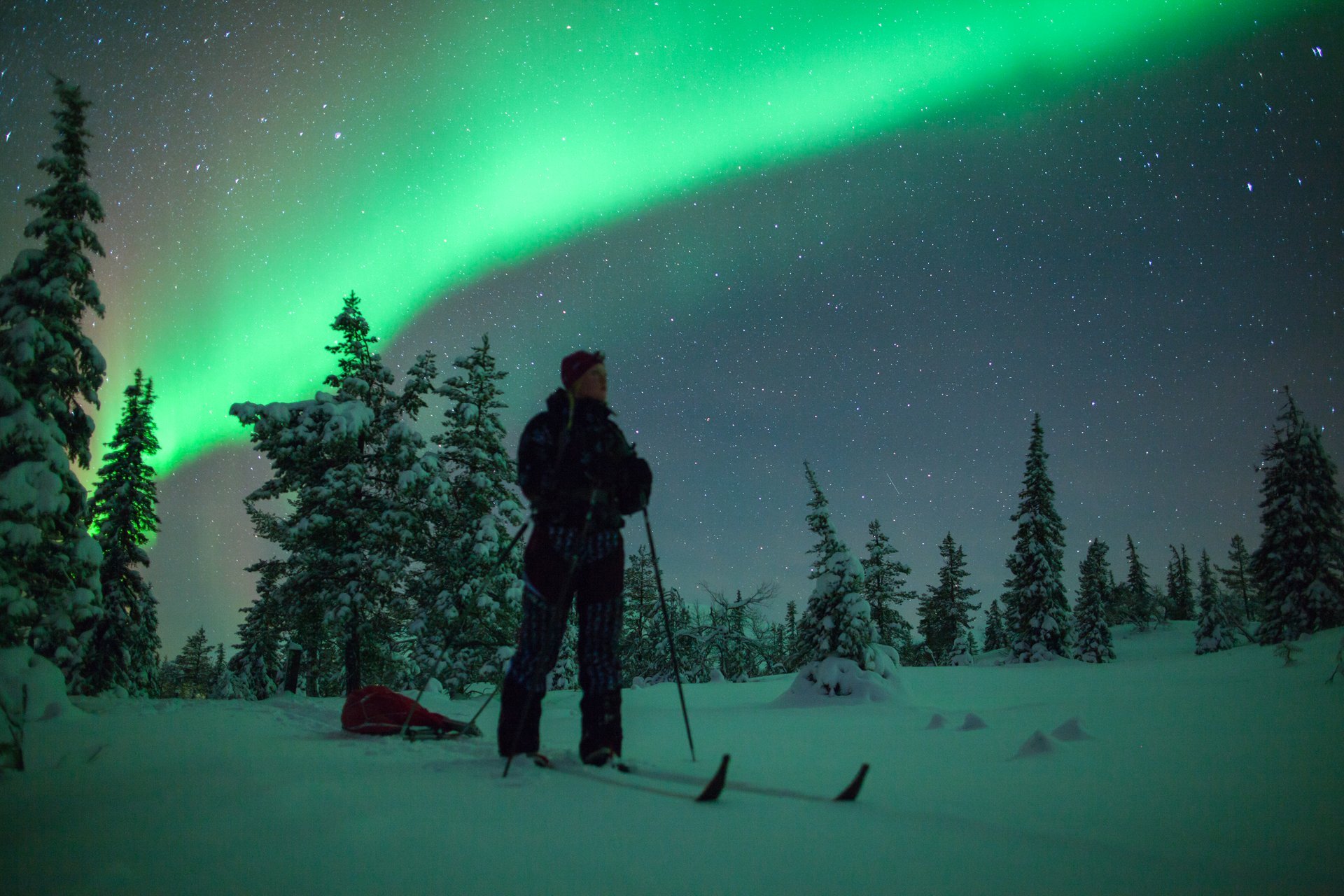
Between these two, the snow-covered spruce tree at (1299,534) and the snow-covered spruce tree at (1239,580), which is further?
the snow-covered spruce tree at (1239,580)

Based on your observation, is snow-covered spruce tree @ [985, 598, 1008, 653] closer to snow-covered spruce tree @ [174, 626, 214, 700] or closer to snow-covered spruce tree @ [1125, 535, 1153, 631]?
snow-covered spruce tree @ [1125, 535, 1153, 631]

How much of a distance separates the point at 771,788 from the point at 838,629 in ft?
33.6

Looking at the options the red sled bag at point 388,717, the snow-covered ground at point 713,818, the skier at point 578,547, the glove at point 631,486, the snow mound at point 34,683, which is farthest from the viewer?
the snow mound at point 34,683

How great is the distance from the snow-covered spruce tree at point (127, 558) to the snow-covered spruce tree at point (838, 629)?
2189cm

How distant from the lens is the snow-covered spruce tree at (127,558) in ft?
65.3

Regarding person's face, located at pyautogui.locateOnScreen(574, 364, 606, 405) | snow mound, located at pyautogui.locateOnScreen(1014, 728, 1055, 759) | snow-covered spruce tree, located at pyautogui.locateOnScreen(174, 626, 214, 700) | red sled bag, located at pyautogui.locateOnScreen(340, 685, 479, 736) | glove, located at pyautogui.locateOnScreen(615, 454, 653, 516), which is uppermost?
person's face, located at pyautogui.locateOnScreen(574, 364, 606, 405)

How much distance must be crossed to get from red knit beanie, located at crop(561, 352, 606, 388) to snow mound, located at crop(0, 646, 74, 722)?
5.71 meters

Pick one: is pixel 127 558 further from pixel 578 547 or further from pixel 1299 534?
pixel 1299 534

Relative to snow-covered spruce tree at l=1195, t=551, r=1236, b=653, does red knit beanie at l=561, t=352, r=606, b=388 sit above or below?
above

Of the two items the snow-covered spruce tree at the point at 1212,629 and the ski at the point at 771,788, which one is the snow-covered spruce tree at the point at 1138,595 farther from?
the ski at the point at 771,788

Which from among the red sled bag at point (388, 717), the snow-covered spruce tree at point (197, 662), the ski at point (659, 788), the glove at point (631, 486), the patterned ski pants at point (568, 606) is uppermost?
the glove at point (631, 486)

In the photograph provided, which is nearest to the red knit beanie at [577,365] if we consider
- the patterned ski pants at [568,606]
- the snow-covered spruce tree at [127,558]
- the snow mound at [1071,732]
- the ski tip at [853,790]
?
the patterned ski pants at [568,606]

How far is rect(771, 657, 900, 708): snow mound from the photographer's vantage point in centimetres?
905

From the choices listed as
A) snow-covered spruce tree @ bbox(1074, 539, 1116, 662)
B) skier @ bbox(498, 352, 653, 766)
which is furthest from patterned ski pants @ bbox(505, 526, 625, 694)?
snow-covered spruce tree @ bbox(1074, 539, 1116, 662)
